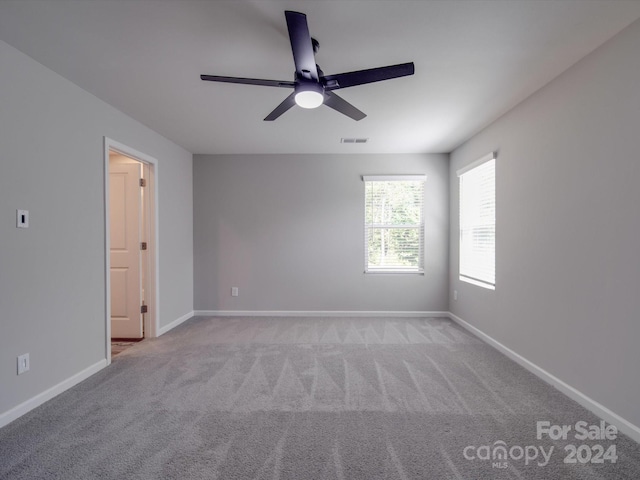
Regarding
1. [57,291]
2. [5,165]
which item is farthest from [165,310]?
[5,165]

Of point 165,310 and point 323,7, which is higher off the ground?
point 323,7

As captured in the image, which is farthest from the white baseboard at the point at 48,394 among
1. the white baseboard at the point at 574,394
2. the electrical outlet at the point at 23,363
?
the white baseboard at the point at 574,394

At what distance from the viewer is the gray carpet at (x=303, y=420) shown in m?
1.58

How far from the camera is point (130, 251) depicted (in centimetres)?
359

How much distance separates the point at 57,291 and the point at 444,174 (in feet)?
15.6

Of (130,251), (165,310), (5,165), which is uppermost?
(5,165)

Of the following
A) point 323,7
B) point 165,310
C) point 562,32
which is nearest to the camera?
point 323,7

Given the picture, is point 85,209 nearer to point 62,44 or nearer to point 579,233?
point 62,44

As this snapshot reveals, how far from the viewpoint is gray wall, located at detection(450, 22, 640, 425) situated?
182 cm

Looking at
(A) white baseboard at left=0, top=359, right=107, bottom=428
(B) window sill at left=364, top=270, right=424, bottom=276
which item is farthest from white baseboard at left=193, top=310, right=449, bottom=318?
Result: (A) white baseboard at left=0, top=359, right=107, bottom=428

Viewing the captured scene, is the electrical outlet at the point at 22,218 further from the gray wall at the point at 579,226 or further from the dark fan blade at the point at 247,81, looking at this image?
the gray wall at the point at 579,226

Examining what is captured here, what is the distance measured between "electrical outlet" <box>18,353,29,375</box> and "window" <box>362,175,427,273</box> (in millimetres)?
3743

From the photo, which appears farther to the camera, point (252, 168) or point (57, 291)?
point (252, 168)

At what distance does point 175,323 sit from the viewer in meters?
4.06
